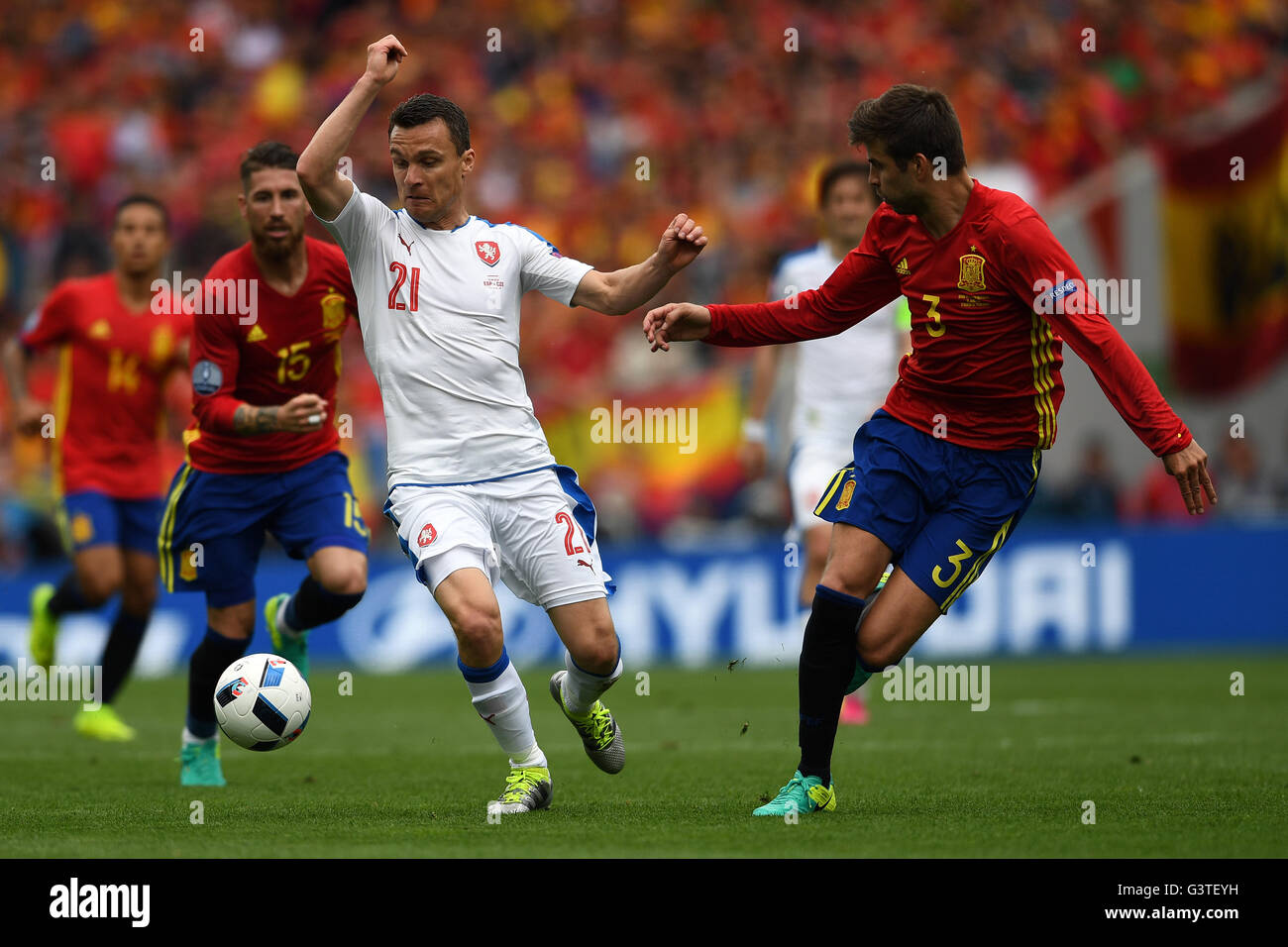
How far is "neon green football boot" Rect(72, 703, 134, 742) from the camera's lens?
10.1 meters

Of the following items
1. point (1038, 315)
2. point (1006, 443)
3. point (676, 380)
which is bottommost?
point (1006, 443)

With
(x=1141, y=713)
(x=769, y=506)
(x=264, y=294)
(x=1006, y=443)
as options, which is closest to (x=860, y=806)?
(x=1006, y=443)

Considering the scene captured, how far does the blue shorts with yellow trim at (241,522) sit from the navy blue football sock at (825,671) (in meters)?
2.49

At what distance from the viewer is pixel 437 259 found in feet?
21.8

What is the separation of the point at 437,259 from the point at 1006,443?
Answer: 7.50ft

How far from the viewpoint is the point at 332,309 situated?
7.74 m

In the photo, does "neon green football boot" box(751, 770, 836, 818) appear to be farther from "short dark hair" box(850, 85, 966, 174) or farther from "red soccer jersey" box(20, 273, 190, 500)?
"red soccer jersey" box(20, 273, 190, 500)

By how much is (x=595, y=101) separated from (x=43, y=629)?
1190 centimetres

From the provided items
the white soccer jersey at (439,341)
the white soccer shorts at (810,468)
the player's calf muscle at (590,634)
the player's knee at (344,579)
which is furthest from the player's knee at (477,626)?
the white soccer shorts at (810,468)

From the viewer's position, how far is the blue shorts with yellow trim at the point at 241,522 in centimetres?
786

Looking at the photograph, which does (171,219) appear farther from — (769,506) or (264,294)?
(264,294)

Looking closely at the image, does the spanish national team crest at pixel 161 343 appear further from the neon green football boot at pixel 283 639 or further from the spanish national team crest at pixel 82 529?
the neon green football boot at pixel 283 639

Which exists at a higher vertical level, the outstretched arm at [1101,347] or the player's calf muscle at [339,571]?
the outstretched arm at [1101,347]

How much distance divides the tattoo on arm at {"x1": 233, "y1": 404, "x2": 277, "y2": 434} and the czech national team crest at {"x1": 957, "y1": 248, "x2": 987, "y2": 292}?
→ 270cm
